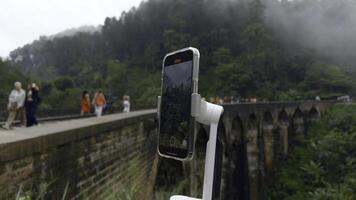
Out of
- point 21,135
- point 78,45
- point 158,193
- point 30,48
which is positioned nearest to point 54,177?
point 21,135

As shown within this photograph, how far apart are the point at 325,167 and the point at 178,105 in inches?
954

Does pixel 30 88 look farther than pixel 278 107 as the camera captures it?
No

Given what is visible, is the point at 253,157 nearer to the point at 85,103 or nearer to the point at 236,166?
the point at 236,166

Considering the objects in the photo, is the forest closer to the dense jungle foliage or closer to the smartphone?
the dense jungle foliage

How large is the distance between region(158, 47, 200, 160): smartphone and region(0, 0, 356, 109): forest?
39.1 meters

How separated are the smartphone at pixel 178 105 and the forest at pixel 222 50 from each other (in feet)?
128

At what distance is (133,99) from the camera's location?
4756cm

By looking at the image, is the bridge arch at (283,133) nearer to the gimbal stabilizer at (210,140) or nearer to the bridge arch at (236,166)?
the bridge arch at (236,166)

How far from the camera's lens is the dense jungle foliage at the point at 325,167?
64.5ft

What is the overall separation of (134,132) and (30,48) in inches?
4264

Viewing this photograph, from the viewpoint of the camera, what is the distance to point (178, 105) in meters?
1.54

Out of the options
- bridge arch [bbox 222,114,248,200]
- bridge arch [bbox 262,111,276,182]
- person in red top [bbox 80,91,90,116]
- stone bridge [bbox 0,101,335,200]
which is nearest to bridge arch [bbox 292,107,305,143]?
bridge arch [bbox 262,111,276,182]

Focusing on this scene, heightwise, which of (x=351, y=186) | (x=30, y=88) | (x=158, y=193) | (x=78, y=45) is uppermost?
(x=78, y=45)

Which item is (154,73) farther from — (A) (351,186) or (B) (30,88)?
(B) (30,88)
